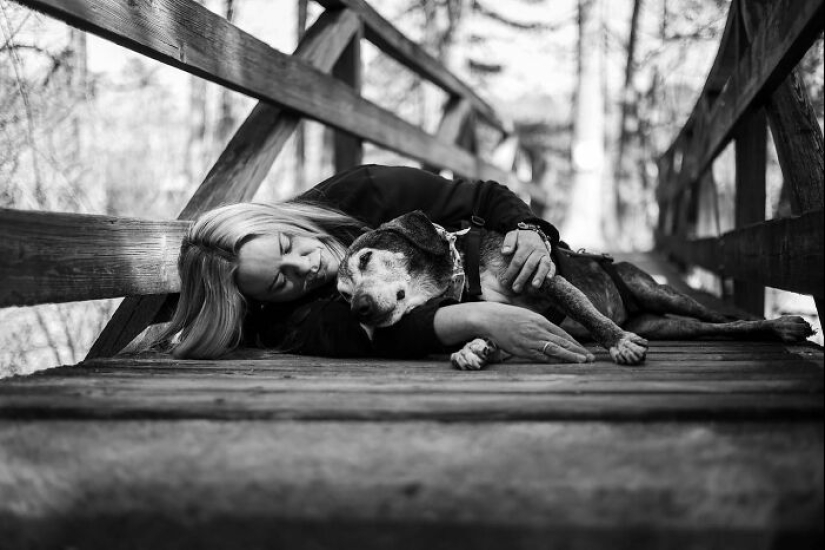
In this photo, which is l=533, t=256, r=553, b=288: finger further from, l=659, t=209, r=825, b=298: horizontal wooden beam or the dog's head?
l=659, t=209, r=825, b=298: horizontal wooden beam

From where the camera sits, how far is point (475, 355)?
2.49 metres

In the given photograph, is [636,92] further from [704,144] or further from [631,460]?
[631,460]

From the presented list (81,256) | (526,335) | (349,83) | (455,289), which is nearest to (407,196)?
(455,289)

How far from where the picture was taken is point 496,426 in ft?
5.40

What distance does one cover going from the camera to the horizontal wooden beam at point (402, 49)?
4912mm

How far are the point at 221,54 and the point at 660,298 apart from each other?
251cm

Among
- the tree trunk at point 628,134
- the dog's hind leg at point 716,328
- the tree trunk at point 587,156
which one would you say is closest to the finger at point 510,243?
the dog's hind leg at point 716,328

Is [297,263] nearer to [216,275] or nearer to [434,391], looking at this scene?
[216,275]

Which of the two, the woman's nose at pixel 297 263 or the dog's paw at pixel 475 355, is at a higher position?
the woman's nose at pixel 297 263

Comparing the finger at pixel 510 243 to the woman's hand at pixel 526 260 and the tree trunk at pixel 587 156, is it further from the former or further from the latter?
the tree trunk at pixel 587 156

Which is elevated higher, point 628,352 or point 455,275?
point 455,275

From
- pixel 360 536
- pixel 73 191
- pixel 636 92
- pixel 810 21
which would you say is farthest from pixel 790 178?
pixel 636 92

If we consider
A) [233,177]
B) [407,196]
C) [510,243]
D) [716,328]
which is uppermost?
[233,177]

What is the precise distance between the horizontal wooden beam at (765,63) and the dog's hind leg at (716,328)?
1059 mm
